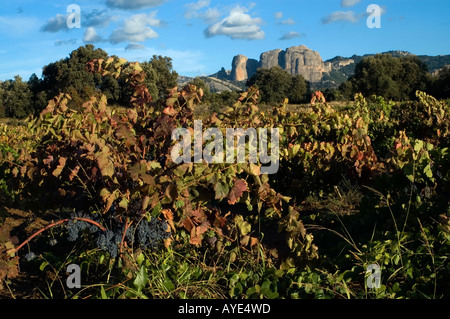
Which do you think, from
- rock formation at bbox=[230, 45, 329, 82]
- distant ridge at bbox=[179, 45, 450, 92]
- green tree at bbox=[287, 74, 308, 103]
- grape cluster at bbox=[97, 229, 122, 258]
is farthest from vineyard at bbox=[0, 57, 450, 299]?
rock formation at bbox=[230, 45, 329, 82]

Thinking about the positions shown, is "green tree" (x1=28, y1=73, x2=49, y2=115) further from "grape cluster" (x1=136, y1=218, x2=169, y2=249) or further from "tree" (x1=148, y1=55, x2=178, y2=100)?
"grape cluster" (x1=136, y1=218, x2=169, y2=249)

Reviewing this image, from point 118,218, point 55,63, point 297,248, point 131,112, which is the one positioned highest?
point 55,63

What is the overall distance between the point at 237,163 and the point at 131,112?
3.28 ft

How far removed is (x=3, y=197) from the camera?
4.90m

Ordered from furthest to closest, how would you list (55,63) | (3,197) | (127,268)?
(55,63), (3,197), (127,268)

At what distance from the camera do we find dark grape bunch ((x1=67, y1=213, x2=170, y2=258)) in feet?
9.75

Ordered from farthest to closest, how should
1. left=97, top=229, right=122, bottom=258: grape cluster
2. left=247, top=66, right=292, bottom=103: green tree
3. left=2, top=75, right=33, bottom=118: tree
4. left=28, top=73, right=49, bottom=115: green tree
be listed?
left=247, top=66, right=292, bottom=103: green tree
left=28, top=73, right=49, bottom=115: green tree
left=2, top=75, right=33, bottom=118: tree
left=97, top=229, right=122, bottom=258: grape cluster

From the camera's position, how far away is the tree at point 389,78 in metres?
43.8

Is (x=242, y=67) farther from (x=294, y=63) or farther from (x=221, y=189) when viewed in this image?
(x=221, y=189)

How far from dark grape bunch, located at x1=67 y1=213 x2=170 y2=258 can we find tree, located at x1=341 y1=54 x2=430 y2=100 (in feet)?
136

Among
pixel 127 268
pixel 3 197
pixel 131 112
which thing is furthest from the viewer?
pixel 3 197

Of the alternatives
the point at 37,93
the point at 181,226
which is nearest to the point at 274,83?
the point at 37,93

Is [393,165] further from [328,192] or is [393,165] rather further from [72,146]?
[72,146]
